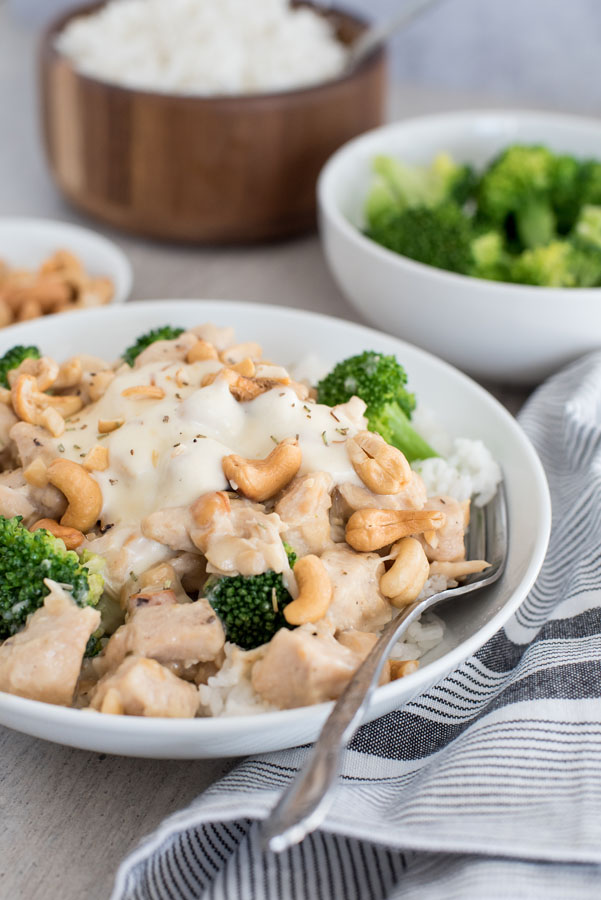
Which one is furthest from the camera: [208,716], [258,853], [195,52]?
[195,52]

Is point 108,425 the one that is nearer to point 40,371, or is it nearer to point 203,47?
point 40,371

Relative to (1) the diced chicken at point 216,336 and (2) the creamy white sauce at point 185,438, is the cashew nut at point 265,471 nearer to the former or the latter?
(2) the creamy white sauce at point 185,438

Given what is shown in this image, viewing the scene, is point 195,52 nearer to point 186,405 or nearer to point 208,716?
point 186,405

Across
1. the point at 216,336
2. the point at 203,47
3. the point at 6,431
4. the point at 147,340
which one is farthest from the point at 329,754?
the point at 203,47

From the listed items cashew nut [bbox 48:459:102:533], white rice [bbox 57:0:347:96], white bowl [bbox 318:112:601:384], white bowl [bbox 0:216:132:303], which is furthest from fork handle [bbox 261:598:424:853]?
white rice [bbox 57:0:347:96]

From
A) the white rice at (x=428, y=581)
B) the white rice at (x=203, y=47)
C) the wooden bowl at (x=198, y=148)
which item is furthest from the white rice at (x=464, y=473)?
the white rice at (x=203, y=47)

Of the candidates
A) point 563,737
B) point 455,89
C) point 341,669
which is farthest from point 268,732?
point 455,89

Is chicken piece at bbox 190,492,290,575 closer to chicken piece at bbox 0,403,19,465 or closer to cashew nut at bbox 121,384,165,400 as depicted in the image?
cashew nut at bbox 121,384,165,400
